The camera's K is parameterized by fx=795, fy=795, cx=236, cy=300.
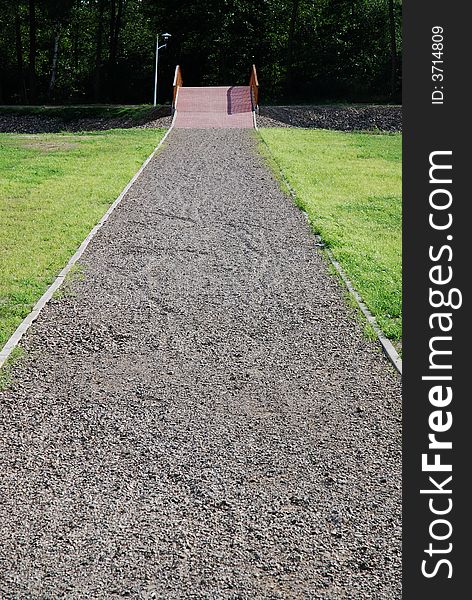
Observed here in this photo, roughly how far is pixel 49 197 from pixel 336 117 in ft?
58.6

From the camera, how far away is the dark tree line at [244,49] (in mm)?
39750

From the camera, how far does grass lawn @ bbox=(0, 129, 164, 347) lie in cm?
855

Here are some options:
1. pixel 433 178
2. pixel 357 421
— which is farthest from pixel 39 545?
pixel 433 178

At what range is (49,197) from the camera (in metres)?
13.7

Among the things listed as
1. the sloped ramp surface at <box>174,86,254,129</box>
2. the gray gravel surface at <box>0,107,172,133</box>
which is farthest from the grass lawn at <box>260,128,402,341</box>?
the gray gravel surface at <box>0,107,172,133</box>

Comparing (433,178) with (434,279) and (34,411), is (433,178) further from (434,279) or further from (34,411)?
(34,411)

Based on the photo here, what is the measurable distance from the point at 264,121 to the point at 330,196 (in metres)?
13.4

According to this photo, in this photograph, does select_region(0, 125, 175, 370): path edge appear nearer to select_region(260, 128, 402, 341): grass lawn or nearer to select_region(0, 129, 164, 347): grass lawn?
select_region(0, 129, 164, 347): grass lawn

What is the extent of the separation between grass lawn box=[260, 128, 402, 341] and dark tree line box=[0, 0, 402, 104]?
16.3 m

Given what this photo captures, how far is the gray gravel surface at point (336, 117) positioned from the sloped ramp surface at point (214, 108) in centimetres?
80

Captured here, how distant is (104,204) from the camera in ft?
42.7

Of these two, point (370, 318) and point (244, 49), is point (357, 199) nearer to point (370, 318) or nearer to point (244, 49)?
point (370, 318)

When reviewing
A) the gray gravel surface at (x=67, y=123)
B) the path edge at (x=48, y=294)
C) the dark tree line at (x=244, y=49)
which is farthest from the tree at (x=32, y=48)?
the path edge at (x=48, y=294)

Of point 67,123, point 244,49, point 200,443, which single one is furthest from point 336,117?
point 200,443
